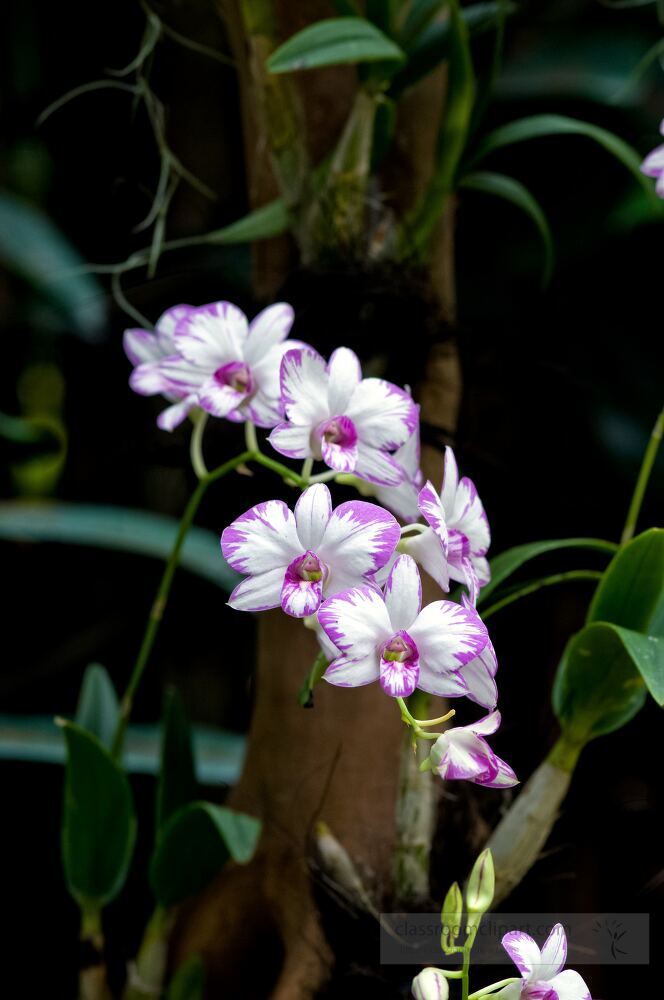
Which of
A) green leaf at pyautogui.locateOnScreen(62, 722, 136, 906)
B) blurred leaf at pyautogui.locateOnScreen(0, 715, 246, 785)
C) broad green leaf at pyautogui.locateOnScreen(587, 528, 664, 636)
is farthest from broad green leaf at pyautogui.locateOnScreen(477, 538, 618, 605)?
blurred leaf at pyautogui.locateOnScreen(0, 715, 246, 785)

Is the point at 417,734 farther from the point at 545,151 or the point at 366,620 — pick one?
the point at 545,151

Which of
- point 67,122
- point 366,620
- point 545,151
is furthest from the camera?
point 67,122

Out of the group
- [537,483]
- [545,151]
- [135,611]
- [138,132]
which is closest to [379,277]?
[537,483]

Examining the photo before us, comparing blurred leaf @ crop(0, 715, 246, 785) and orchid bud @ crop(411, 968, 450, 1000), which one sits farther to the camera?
blurred leaf @ crop(0, 715, 246, 785)

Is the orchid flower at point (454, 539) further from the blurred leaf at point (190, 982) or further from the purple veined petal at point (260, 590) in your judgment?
the blurred leaf at point (190, 982)

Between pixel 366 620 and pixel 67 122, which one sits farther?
pixel 67 122

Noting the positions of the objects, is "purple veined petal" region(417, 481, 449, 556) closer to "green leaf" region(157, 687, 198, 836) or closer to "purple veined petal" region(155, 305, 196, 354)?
"purple veined petal" region(155, 305, 196, 354)
